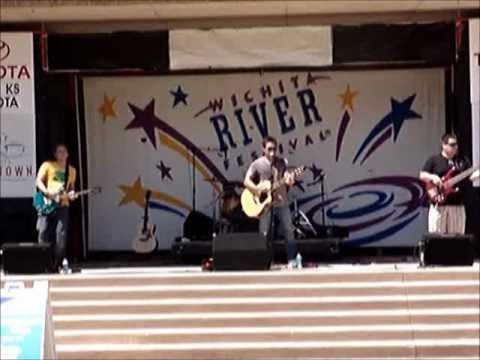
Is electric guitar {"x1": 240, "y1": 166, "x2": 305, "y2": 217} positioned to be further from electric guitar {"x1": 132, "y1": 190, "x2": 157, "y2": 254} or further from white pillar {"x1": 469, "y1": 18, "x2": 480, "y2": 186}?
white pillar {"x1": 469, "y1": 18, "x2": 480, "y2": 186}

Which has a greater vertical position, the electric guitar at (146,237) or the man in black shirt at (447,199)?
the man in black shirt at (447,199)

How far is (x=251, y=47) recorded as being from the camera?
13.4 meters

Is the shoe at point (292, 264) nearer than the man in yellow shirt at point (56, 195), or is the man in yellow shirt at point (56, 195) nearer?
the shoe at point (292, 264)

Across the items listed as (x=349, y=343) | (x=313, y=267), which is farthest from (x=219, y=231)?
(x=349, y=343)

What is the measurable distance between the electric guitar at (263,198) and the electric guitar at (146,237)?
218cm

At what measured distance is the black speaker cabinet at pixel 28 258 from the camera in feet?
40.7

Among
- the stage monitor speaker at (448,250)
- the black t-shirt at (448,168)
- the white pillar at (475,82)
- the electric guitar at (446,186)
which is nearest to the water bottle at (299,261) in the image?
the stage monitor speaker at (448,250)

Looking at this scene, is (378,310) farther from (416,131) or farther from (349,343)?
(416,131)

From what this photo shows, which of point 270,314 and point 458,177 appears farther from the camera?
point 458,177

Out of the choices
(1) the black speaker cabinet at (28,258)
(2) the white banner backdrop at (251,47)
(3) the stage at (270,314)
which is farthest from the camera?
(2) the white banner backdrop at (251,47)

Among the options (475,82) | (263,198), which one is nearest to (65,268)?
(263,198)

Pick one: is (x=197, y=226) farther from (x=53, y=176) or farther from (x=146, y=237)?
(x=53, y=176)

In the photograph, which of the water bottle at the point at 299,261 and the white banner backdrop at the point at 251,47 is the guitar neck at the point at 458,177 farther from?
the white banner backdrop at the point at 251,47

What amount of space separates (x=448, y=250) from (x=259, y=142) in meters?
3.91
